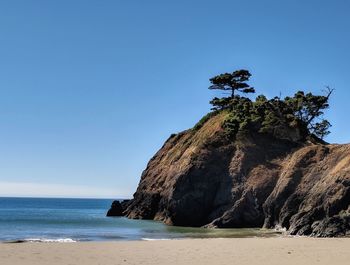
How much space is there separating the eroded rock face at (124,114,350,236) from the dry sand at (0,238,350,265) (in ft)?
39.8

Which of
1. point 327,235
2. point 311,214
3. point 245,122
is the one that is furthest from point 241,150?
point 327,235

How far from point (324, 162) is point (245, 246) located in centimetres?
2579

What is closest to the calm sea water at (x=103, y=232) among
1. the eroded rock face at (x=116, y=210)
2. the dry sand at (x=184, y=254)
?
the dry sand at (x=184, y=254)

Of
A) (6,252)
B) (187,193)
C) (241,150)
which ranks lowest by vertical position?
(6,252)

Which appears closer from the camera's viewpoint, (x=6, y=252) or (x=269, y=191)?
(x=6, y=252)

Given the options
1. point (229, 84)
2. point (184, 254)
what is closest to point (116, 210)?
point (229, 84)

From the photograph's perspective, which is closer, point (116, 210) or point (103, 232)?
point (103, 232)

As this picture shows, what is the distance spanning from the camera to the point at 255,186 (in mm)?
59750

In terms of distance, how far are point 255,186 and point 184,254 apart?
1311 inches

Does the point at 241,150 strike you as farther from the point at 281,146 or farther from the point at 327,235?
the point at 327,235

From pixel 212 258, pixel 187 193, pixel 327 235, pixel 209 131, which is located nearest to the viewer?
pixel 212 258

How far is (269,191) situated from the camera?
193 ft

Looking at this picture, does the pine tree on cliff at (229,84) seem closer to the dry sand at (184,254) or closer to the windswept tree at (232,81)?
the windswept tree at (232,81)

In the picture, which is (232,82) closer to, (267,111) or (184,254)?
(267,111)
